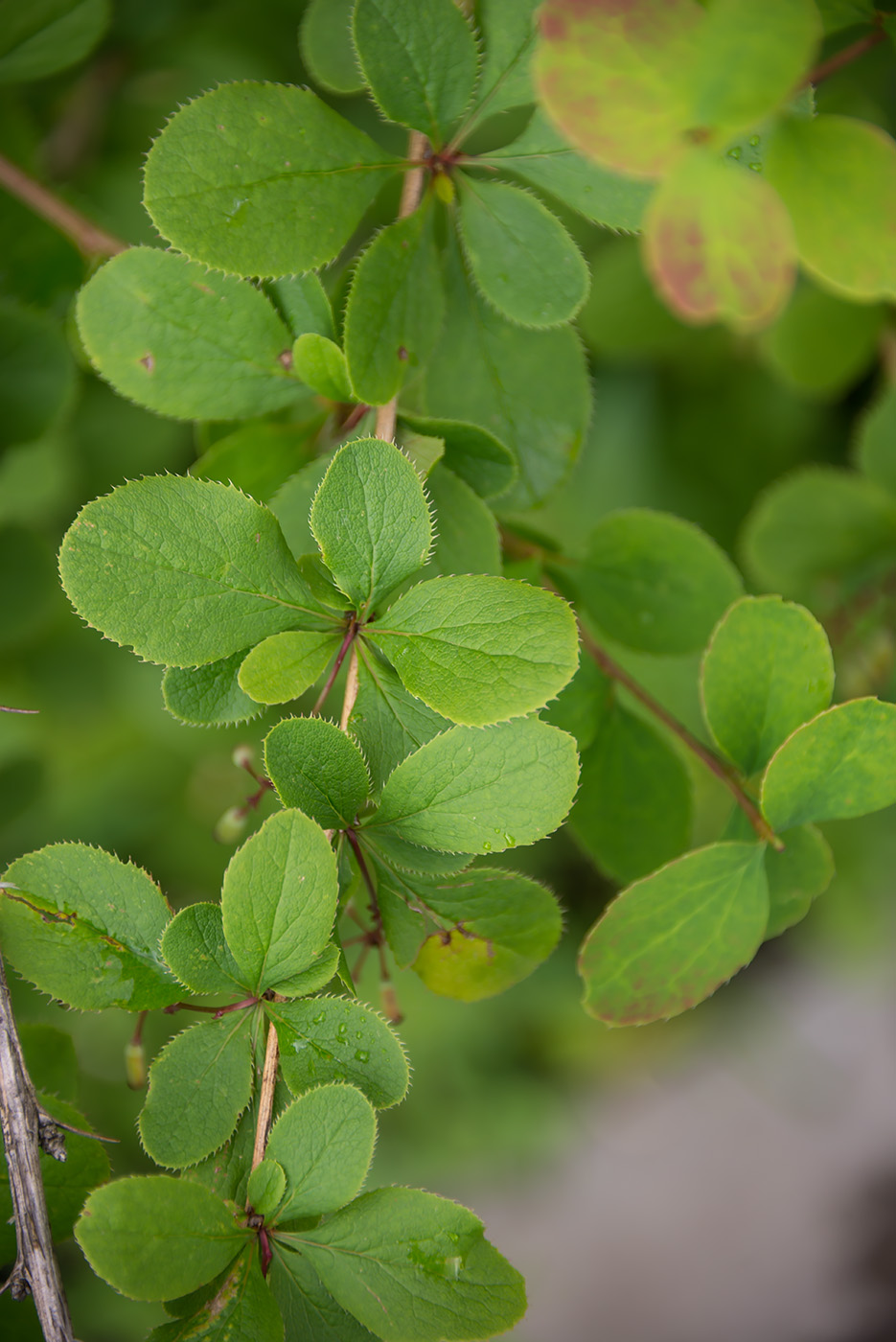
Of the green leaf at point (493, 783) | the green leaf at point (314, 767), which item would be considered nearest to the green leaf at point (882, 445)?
the green leaf at point (493, 783)

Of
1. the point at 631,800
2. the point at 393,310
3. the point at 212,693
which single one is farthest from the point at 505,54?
the point at 631,800

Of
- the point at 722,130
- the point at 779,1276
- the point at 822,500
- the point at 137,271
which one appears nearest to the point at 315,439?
the point at 137,271

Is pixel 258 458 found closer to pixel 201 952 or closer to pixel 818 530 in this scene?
pixel 201 952

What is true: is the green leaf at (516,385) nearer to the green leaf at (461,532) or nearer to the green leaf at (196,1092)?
the green leaf at (461,532)

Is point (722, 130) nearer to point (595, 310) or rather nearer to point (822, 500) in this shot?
point (822, 500)

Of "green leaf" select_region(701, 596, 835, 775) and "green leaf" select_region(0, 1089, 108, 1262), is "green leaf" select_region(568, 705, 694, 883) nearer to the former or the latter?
"green leaf" select_region(701, 596, 835, 775)

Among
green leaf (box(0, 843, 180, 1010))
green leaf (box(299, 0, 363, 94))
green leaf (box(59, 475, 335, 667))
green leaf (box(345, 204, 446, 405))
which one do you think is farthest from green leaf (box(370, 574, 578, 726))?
green leaf (box(299, 0, 363, 94))
